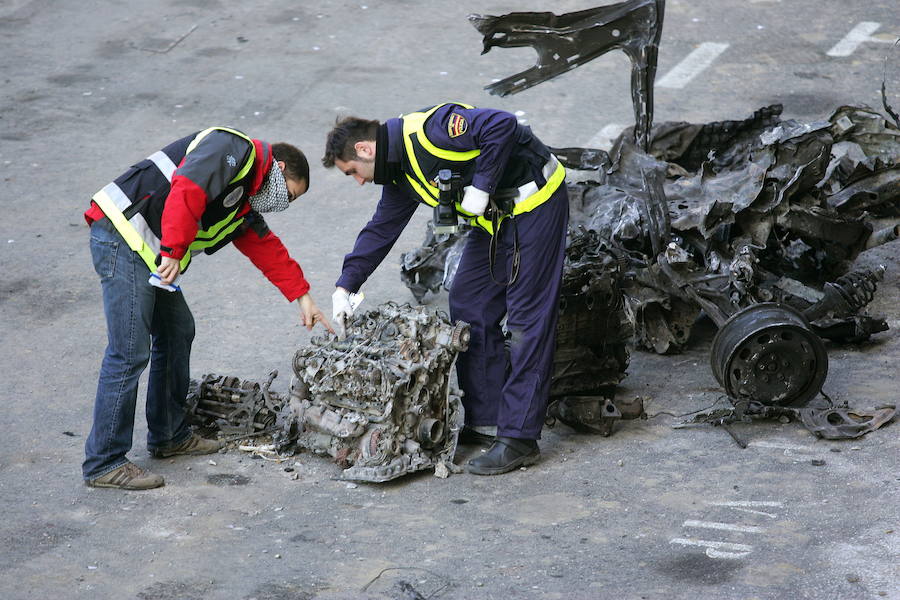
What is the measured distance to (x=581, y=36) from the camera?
7121 mm

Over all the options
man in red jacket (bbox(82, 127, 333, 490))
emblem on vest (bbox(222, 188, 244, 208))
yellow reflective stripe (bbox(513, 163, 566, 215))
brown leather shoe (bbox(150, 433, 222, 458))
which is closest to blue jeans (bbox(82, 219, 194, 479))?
man in red jacket (bbox(82, 127, 333, 490))

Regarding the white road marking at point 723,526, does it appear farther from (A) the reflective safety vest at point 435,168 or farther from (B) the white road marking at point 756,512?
(A) the reflective safety vest at point 435,168

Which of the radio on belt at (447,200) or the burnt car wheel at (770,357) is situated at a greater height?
the radio on belt at (447,200)

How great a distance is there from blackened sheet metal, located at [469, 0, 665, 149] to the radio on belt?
2.08m

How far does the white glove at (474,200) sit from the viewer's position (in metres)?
5.07

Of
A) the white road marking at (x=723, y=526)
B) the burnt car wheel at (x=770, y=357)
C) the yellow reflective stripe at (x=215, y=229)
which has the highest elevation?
the yellow reflective stripe at (x=215, y=229)

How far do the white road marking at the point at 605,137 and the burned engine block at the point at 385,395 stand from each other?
4855 millimetres

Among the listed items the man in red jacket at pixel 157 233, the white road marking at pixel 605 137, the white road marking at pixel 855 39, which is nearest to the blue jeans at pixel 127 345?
the man in red jacket at pixel 157 233

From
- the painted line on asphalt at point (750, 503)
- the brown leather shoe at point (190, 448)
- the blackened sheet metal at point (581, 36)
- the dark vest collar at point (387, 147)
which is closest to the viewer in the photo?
the painted line on asphalt at point (750, 503)

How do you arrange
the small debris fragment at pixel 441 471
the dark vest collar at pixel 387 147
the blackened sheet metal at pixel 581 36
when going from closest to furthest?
the dark vest collar at pixel 387 147
the small debris fragment at pixel 441 471
the blackened sheet metal at pixel 581 36

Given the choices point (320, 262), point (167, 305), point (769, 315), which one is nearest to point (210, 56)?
point (320, 262)

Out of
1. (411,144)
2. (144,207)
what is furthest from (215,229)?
(411,144)

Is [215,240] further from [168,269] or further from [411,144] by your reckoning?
[411,144]

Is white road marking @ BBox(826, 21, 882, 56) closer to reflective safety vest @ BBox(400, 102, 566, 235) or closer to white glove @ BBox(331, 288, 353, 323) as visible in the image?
reflective safety vest @ BBox(400, 102, 566, 235)
